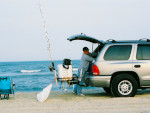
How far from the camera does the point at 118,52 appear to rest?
9.73 meters

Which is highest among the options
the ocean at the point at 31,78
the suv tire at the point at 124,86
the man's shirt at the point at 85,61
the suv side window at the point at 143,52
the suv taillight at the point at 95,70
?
the suv side window at the point at 143,52

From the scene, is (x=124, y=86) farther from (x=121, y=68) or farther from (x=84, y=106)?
(x=84, y=106)

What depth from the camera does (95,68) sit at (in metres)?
9.55

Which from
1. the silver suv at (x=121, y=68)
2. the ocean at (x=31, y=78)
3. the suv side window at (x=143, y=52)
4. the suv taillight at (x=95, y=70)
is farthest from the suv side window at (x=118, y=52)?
the ocean at (x=31, y=78)

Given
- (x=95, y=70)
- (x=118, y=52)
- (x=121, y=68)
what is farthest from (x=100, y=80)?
(x=118, y=52)

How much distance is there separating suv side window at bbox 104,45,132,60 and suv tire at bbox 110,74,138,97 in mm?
610

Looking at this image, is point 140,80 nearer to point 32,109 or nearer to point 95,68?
point 95,68

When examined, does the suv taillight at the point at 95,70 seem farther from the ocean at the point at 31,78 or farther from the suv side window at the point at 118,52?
the ocean at the point at 31,78

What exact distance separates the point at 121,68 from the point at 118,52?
1.78ft

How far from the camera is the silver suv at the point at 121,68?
9523mm

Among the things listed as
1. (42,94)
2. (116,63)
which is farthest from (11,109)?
(116,63)

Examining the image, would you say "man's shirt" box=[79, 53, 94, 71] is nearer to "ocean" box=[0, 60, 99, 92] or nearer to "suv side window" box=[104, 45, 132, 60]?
"ocean" box=[0, 60, 99, 92]

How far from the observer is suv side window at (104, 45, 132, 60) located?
9.65m

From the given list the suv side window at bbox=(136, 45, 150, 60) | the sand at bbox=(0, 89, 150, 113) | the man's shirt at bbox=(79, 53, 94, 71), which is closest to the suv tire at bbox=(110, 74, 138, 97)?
the sand at bbox=(0, 89, 150, 113)
